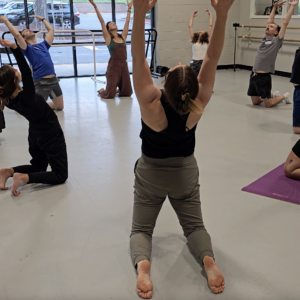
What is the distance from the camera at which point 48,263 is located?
2.03 m

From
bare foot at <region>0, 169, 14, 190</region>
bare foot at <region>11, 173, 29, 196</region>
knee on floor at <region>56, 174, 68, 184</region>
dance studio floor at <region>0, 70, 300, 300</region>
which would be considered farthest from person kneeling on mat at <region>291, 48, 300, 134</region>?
bare foot at <region>0, 169, 14, 190</region>

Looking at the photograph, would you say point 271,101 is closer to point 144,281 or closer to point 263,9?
point 263,9

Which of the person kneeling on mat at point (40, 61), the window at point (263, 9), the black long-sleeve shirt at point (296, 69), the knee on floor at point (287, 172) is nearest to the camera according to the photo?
the knee on floor at point (287, 172)

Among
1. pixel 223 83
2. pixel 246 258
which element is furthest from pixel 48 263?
pixel 223 83

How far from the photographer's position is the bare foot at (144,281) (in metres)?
1.76

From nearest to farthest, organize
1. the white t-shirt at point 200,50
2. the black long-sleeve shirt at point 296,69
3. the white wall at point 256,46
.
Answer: the black long-sleeve shirt at point 296,69 → the white t-shirt at point 200,50 → the white wall at point 256,46

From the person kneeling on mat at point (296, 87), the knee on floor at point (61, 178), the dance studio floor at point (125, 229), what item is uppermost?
the person kneeling on mat at point (296, 87)

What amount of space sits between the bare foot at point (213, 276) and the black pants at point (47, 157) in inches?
60.3

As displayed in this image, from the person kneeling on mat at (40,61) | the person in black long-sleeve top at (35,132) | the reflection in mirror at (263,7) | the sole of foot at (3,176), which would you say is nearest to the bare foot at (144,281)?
the person in black long-sleeve top at (35,132)

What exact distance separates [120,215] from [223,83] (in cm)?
571

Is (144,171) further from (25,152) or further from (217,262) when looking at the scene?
(25,152)

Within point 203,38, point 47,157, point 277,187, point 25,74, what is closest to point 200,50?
point 203,38

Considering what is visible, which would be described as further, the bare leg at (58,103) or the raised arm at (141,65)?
the bare leg at (58,103)

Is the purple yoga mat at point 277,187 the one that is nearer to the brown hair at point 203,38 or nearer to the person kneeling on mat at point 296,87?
the person kneeling on mat at point 296,87
